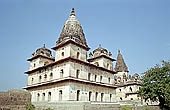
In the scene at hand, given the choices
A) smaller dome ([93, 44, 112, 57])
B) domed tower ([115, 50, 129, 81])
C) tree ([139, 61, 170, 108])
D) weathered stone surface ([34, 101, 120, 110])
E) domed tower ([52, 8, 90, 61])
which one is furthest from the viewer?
domed tower ([115, 50, 129, 81])

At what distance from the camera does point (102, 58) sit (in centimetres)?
3353

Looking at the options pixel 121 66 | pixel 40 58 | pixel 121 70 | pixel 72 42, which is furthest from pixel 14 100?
pixel 121 66

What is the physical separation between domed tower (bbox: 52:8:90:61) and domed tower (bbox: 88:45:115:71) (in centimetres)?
404

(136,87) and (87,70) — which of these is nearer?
(87,70)

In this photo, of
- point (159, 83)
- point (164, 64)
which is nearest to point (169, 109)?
point (159, 83)

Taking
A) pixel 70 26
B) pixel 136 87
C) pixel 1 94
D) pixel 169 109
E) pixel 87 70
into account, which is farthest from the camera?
pixel 136 87

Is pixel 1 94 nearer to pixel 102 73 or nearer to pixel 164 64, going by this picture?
pixel 102 73

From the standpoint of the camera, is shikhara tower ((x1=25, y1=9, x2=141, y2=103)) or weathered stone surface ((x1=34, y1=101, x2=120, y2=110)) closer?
weathered stone surface ((x1=34, y1=101, x2=120, y2=110))

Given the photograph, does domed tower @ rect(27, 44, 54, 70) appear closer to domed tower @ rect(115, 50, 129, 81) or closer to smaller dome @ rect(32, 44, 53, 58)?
smaller dome @ rect(32, 44, 53, 58)

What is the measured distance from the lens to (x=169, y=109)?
26641 mm

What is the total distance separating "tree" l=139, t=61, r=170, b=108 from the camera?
81.4ft

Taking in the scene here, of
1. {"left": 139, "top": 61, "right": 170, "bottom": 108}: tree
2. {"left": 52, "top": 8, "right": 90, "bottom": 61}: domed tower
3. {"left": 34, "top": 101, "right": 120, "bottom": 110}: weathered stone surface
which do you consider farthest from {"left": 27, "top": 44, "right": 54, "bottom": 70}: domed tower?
{"left": 139, "top": 61, "right": 170, "bottom": 108}: tree

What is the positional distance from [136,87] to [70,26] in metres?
21.8

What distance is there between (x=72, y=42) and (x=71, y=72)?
205 inches
